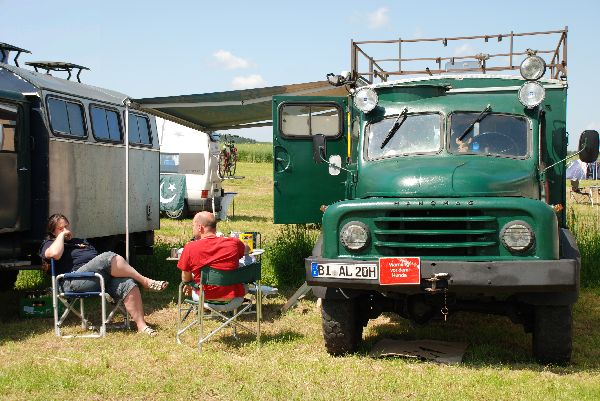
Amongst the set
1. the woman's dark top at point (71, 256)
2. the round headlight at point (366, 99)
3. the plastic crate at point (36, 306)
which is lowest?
the plastic crate at point (36, 306)

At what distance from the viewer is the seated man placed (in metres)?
7.17

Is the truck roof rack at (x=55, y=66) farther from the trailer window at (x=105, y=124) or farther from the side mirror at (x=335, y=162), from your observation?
the side mirror at (x=335, y=162)

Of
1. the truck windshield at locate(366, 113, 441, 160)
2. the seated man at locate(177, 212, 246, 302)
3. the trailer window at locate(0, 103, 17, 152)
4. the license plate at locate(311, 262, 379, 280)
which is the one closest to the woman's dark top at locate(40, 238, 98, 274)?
the trailer window at locate(0, 103, 17, 152)

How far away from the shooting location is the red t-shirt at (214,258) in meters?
7.16

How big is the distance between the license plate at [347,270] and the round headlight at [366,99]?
6.11ft

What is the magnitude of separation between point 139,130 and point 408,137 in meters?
5.96

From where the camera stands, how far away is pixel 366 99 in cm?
745

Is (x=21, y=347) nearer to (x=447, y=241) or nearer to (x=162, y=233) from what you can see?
(x=447, y=241)

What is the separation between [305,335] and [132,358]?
1797 mm

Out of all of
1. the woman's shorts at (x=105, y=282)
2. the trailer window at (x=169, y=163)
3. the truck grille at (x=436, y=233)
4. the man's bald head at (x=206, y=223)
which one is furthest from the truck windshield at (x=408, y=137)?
the trailer window at (x=169, y=163)

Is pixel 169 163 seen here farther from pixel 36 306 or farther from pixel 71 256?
pixel 71 256

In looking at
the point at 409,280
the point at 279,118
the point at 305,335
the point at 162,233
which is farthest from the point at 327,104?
the point at 162,233

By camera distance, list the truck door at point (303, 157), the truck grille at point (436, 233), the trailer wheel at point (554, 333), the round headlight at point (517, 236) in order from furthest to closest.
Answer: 1. the truck door at point (303, 157)
2. the trailer wheel at point (554, 333)
3. the truck grille at point (436, 233)
4. the round headlight at point (517, 236)

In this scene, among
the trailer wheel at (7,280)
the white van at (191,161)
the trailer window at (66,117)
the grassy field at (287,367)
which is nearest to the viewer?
A: the grassy field at (287,367)
